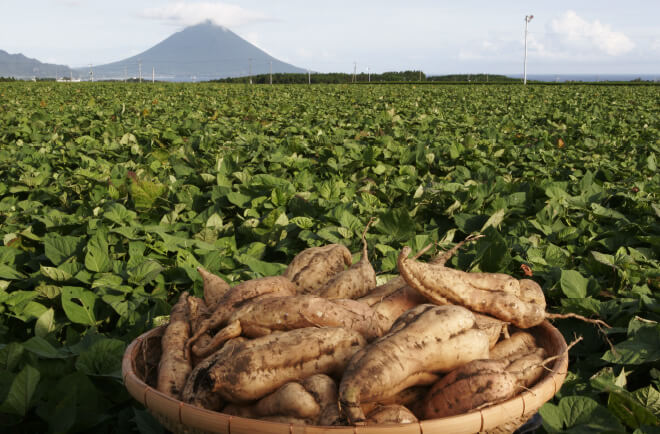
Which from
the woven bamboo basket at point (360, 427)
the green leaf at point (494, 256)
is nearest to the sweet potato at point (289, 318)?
the woven bamboo basket at point (360, 427)

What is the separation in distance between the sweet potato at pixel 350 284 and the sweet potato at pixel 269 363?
41cm

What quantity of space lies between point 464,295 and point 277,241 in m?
2.26

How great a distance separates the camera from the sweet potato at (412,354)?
1569 millimetres

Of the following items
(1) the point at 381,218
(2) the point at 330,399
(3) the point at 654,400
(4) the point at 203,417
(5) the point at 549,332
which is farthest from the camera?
(1) the point at 381,218

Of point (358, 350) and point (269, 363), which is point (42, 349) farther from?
point (358, 350)

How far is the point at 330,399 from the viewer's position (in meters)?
1.62

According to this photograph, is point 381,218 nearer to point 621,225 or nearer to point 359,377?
point 621,225

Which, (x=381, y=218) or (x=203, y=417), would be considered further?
Answer: (x=381, y=218)

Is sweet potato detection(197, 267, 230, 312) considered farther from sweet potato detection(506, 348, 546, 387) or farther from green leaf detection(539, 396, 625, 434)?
green leaf detection(539, 396, 625, 434)

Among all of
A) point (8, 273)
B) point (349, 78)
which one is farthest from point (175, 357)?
point (349, 78)

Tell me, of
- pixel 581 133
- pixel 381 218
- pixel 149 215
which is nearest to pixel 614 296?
pixel 381 218

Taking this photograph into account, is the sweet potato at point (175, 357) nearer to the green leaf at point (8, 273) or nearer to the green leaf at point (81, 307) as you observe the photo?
the green leaf at point (81, 307)

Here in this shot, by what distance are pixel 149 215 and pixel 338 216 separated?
6.48 ft

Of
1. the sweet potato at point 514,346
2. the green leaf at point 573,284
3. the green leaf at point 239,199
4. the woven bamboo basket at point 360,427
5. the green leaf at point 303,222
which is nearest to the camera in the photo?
the woven bamboo basket at point 360,427
